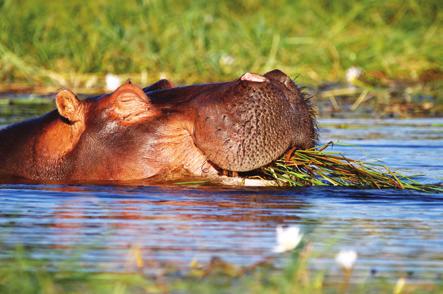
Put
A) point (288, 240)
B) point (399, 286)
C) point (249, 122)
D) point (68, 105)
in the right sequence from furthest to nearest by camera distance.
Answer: point (68, 105) < point (249, 122) < point (288, 240) < point (399, 286)

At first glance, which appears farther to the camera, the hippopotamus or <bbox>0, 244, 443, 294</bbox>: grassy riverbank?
the hippopotamus

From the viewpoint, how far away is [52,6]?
13.1 m

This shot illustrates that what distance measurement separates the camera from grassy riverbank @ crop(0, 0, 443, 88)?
38.5ft

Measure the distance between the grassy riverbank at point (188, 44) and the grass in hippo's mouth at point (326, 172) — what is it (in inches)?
215

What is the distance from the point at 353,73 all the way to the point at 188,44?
168 centimetres

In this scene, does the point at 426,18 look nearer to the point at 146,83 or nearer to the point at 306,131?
the point at 146,83

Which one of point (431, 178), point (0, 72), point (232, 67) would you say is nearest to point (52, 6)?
point (0, 72)

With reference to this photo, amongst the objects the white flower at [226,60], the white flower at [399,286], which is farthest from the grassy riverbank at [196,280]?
the white flower at [226,60]

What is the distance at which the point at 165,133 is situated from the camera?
5691 millimetres

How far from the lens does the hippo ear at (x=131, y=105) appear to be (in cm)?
577

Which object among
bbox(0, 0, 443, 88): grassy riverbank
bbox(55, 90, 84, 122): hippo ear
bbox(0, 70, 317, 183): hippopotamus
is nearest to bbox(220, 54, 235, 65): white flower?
bbox(0, 0, 443, 88): grassy riverbank

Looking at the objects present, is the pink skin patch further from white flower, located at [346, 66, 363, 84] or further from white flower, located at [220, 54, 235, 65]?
white flower, located at [220, 54, 235, 65]

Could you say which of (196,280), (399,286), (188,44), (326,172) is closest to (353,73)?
(188,44)

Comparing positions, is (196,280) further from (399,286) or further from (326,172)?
(326,172)
